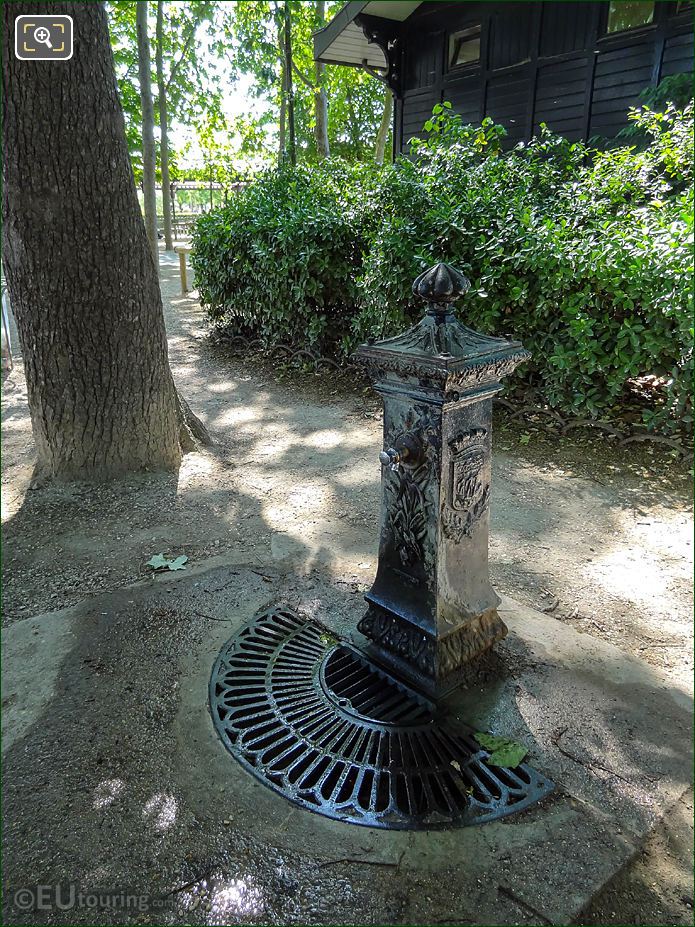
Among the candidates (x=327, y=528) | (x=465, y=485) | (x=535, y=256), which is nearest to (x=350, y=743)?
(x=465, y=485)

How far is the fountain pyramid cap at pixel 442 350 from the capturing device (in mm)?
2070

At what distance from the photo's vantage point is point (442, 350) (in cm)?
210

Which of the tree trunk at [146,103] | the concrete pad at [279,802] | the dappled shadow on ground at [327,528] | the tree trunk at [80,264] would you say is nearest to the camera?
the concrete pad at [279,802]

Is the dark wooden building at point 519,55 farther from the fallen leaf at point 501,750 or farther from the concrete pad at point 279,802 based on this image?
the fallen leaf at point 501,750

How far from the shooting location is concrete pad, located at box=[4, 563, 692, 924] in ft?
5.57

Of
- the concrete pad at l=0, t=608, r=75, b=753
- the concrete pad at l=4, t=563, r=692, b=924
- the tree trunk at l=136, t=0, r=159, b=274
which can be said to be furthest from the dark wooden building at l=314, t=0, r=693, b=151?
the concrete pad at l=0, t=608, r=75, b=753

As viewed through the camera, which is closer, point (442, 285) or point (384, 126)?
point (442, 285)

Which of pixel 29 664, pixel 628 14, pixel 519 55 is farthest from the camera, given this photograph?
pixel 519 55

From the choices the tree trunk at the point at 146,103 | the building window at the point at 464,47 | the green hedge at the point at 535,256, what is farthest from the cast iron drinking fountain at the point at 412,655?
the building window at the point at 464,47

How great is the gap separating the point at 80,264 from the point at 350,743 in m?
3.20

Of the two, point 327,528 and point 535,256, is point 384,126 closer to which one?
point 535,256

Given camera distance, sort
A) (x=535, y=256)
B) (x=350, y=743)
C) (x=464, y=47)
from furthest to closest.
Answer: (x=464, y=47) < (x=535, y=256) < (x=350, y=743)

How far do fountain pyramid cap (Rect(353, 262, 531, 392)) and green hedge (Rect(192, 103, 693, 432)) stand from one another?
1874mm

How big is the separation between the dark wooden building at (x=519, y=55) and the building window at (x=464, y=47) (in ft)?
0.05
